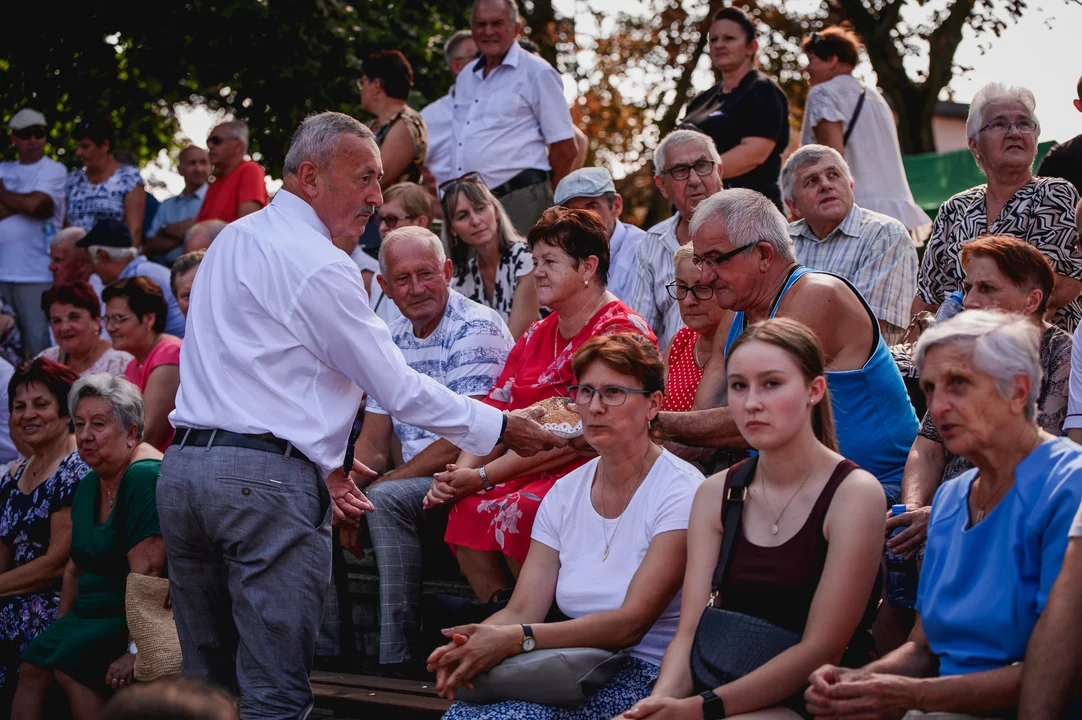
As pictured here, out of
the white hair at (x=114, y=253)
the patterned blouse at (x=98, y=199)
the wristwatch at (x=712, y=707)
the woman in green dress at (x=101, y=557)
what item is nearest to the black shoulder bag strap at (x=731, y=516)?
the wristwatch at (x=712, y=707)

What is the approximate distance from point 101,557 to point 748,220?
11.6 ft

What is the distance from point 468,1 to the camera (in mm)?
12633

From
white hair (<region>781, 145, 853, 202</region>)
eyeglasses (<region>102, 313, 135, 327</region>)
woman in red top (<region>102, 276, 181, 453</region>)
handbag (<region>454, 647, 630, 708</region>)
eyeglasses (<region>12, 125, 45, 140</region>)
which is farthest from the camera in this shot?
eyeglasses (<region>12, 125, 45, 140</region>)

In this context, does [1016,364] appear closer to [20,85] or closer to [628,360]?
[628,360]

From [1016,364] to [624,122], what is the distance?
17088mm

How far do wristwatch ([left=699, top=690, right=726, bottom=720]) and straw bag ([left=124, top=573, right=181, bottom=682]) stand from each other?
2.78 metres

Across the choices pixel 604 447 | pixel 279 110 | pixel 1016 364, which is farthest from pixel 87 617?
pixel 279 110

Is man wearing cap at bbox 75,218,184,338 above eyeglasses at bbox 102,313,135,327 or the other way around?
above

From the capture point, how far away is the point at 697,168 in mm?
6684

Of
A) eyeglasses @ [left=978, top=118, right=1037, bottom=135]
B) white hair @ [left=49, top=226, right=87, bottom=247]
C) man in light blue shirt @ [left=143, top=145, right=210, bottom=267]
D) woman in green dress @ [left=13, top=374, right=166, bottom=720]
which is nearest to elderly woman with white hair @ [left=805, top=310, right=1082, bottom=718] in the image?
eyeglasses @ [left=978, top=118, right=1037, bottom=135]

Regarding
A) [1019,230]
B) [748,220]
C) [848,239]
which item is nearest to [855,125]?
[848,239]

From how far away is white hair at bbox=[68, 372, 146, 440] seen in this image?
19.8 ft

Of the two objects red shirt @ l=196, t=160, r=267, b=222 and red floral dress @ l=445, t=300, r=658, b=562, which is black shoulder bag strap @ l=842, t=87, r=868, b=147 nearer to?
red floral dress @ l=445, t=300, r=658, b=562

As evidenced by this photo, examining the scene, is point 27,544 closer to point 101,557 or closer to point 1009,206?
point 101,557
